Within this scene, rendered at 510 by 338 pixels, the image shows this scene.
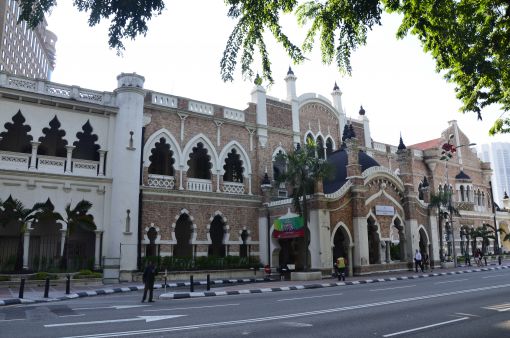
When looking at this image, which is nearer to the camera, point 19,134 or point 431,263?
point 19,134

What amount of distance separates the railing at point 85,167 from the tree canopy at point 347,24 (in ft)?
62.7

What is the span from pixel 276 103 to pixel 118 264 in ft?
55.0

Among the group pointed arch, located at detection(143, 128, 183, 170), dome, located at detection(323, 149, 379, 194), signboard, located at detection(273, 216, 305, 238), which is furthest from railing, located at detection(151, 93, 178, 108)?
dome, located at detection(323, 149, 379, 194)

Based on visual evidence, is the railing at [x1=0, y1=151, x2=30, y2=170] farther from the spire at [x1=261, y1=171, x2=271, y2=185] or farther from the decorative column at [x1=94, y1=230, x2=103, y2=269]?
the spire at [x1=261, y1=171, x2=271, y2=185]

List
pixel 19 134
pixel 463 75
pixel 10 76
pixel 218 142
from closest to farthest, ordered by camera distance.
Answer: pixel 463 75 → pixel 10 76 → pixel 19 134 → pixel 218 142

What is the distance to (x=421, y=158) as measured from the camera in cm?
4384

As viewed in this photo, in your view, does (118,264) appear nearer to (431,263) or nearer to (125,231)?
(125,231)

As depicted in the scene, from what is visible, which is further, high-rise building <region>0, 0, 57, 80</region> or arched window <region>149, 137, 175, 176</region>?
high-rise building <region>0, 0, 57, 80</region>

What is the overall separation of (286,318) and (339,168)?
67.8 feet

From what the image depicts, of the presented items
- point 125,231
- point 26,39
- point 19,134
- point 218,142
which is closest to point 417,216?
point 218,142

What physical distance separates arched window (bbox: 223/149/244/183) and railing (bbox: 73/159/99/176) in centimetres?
921

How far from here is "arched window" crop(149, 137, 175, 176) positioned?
27484 millimetres

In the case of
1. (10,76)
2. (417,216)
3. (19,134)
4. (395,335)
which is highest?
(10,76)

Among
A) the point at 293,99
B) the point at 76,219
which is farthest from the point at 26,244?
the point at 293,99
